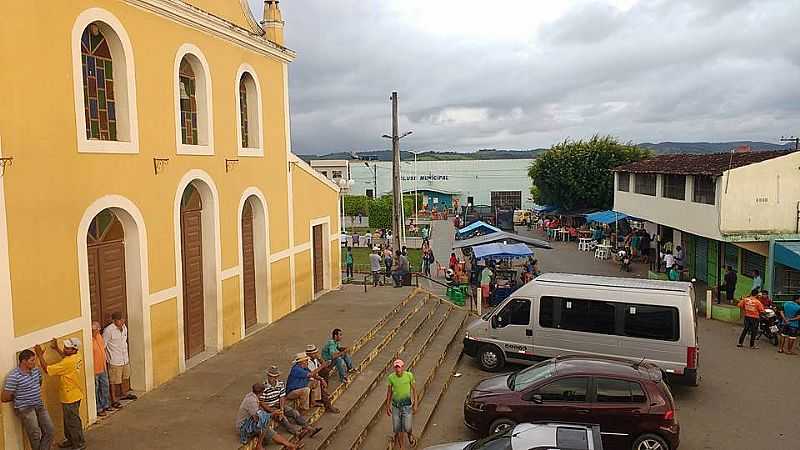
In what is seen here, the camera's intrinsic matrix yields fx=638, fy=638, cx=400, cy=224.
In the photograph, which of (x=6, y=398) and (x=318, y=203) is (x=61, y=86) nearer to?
(x=6, y=398)

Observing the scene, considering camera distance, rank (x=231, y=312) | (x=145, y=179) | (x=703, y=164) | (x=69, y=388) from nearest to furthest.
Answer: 1. (x=69, y=388)
2. (x=145, y=179)
3. (x=231, y=312)
4. (x=703, y=164)

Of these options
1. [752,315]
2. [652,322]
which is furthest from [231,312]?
[752,315]

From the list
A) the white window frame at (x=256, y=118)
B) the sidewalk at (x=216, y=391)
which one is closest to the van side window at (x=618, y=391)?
the sidewalk at (x=216, y=391)

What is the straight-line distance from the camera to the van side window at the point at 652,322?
40.9 feet

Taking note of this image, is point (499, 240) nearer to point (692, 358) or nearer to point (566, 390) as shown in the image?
point (692, 358)

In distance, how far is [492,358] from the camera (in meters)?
14.2

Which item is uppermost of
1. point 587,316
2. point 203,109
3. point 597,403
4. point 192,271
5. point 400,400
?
point 203,109

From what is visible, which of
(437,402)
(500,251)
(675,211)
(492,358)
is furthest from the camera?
(675,211)

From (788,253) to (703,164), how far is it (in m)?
5.48

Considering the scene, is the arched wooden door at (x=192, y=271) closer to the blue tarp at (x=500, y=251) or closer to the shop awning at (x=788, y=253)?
the blue tarp at (x=500, y=251)

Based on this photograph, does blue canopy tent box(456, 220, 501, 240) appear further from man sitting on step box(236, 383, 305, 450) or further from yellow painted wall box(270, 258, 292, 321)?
man sitting on step box(236, 383, 305, 450)

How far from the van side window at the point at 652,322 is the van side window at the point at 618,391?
3.43 meters

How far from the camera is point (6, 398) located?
7.59 metres

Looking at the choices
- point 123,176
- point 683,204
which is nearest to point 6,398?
point 123,176
